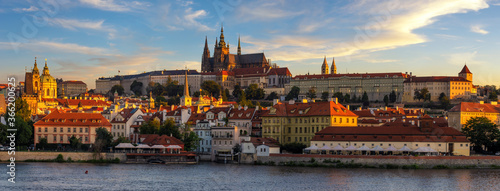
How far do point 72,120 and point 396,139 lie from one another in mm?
36581

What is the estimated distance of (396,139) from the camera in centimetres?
6894

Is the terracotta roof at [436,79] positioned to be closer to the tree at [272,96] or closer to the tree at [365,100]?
the tree at [365,100]

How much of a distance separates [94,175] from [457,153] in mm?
33735

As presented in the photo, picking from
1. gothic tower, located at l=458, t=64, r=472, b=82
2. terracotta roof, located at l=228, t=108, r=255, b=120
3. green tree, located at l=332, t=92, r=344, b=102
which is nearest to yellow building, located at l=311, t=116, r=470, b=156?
terracotta roof, located at l=228, t=108, r=255, b=120

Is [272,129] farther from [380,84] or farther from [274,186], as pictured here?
[380,84]

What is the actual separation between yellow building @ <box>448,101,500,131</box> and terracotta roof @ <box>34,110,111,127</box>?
150 feet

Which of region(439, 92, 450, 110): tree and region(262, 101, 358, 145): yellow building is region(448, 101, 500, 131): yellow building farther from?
region(439, 92, 450, 110): tree

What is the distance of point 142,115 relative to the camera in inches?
3708

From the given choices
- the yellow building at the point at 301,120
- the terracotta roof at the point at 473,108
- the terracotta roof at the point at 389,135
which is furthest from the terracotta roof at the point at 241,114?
the terracotta roof at the point at 473,108

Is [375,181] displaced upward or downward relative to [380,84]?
downward

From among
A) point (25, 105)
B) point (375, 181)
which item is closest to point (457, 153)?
point (375, 181)

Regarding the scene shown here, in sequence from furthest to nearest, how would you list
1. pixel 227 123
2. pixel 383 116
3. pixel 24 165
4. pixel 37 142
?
1. pixel 383 116
2. pixel 227 123
3. pixel 37 142
4. pixel 24 165

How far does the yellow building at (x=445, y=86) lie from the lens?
17184 cm

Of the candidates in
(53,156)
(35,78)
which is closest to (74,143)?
(53,156)
